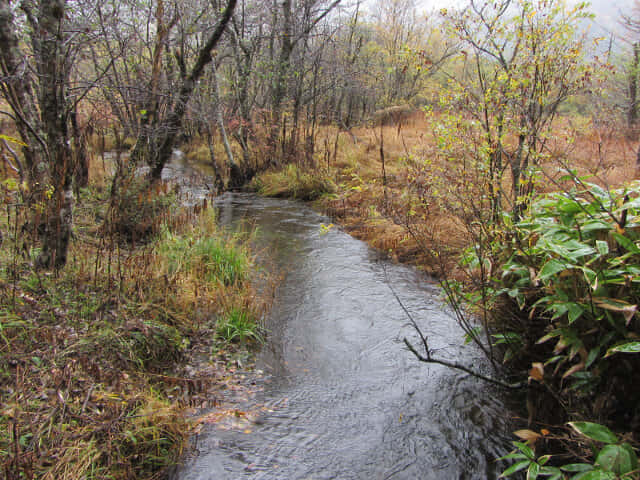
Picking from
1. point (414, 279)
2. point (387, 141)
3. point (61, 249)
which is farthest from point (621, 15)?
point (61, 249)

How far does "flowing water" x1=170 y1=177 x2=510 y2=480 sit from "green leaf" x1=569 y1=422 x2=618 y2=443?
0.94 metres

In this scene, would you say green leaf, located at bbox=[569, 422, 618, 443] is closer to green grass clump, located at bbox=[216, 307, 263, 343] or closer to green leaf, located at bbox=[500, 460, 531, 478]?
green leaf, located at bbox=[500, 460, 531, 478]

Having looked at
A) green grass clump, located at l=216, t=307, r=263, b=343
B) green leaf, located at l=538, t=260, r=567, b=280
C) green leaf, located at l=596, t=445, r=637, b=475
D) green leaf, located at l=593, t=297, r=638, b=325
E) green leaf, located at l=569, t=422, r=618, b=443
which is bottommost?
green grass clump, located at l=216, t=307, r=263, b=343

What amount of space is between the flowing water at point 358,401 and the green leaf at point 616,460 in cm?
100

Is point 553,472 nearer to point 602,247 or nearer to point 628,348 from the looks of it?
point 628,348

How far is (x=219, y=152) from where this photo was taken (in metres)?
14.5

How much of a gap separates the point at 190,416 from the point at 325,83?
11148 mm

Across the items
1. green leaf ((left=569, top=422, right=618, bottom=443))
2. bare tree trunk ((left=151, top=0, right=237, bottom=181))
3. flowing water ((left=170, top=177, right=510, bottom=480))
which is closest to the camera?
green leaf ((left=569, top=422, right=618, bottom=443))

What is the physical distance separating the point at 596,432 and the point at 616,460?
0.44 feet

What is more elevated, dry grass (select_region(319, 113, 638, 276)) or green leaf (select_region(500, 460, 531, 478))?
dry grass (select_region(319, 113, 638, 276))

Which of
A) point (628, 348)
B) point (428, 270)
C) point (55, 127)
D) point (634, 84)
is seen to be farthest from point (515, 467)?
point (634, 84)

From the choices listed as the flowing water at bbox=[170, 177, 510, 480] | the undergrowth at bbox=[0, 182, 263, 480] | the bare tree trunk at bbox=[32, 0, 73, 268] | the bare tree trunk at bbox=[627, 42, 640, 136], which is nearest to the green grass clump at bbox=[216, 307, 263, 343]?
the undergrowth at bbox=[0, 182, 263, 480]

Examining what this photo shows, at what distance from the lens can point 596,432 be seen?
1750mm

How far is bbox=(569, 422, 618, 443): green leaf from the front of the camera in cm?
171
